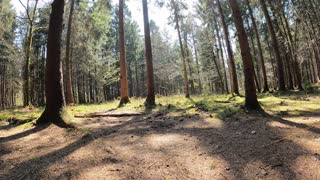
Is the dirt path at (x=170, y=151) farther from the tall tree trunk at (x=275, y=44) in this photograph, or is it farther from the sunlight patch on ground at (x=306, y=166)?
the tall tree trunk at (x=275, y=44)

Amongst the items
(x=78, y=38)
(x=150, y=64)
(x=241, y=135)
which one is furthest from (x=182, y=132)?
(x=78, y=38)

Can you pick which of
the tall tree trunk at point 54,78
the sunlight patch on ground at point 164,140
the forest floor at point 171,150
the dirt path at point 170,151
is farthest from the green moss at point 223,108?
the sunlight patch on ground at point 164,140

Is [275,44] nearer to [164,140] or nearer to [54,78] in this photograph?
[164,140]

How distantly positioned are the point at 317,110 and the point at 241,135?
144 inches

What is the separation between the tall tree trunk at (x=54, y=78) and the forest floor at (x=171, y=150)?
1.53ft

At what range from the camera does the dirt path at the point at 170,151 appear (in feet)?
12.0

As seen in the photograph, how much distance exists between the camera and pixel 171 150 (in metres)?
4.76

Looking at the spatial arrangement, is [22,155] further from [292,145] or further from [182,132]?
[292,145]

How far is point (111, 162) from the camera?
4.17m

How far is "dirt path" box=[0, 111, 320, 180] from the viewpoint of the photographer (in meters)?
3.66

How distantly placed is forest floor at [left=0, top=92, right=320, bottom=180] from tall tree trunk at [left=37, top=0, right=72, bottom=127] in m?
0.47

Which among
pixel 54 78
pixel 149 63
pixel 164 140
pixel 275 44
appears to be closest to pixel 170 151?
pixel 164 140

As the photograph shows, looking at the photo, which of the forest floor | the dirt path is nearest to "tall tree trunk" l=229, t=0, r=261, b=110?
the forest floor

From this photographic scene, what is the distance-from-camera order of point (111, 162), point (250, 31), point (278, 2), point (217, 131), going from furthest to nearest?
point (250, 31), point (278, 2), point (217, 131), point (111, 162)
